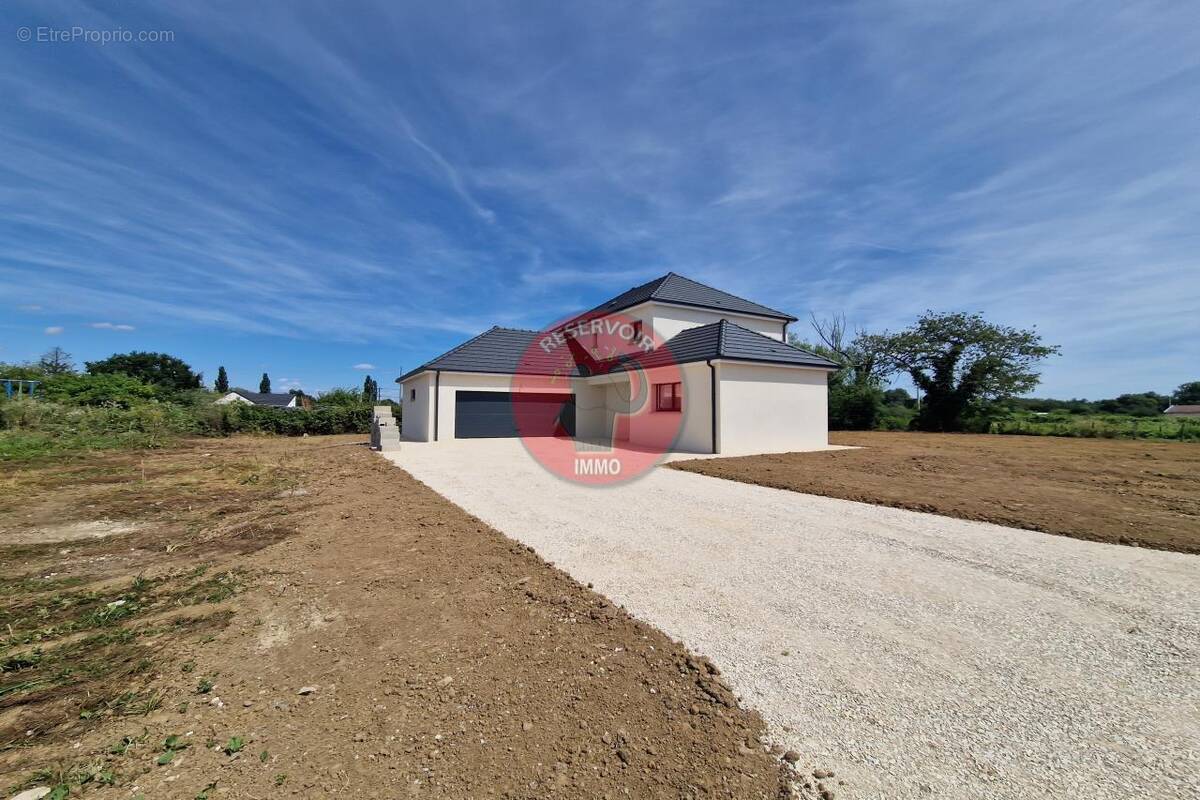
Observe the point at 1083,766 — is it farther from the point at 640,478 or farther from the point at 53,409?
the point at 53,409

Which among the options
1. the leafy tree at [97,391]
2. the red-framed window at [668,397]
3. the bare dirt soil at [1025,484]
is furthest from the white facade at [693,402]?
the leafy tree at [97,391]

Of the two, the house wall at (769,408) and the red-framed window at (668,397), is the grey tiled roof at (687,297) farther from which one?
the house wall at (769,408)

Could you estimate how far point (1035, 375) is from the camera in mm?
22156

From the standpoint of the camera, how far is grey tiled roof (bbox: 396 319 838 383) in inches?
476

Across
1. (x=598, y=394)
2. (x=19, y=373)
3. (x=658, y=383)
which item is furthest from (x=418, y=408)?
(x=19, y=373)

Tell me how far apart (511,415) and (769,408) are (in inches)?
370

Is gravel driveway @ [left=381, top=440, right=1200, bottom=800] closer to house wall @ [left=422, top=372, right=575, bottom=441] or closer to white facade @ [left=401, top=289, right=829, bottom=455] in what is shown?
white facade @ [left=401, top=289, right=829, bottom=455]

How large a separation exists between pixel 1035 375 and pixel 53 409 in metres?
43.6

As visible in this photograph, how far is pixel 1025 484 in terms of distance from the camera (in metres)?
7.00

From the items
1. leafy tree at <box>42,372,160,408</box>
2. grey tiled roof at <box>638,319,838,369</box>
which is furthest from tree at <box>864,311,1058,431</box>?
leafy tree at <box>42,372,160,408</box>

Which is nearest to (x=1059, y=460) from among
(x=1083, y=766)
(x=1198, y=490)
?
(x=1198, y=490)

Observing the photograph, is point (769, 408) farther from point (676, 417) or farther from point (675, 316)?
point (675, 316)

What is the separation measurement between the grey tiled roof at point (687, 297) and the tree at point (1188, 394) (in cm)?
3990

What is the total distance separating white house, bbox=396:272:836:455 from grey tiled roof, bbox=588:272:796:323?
7 cm
